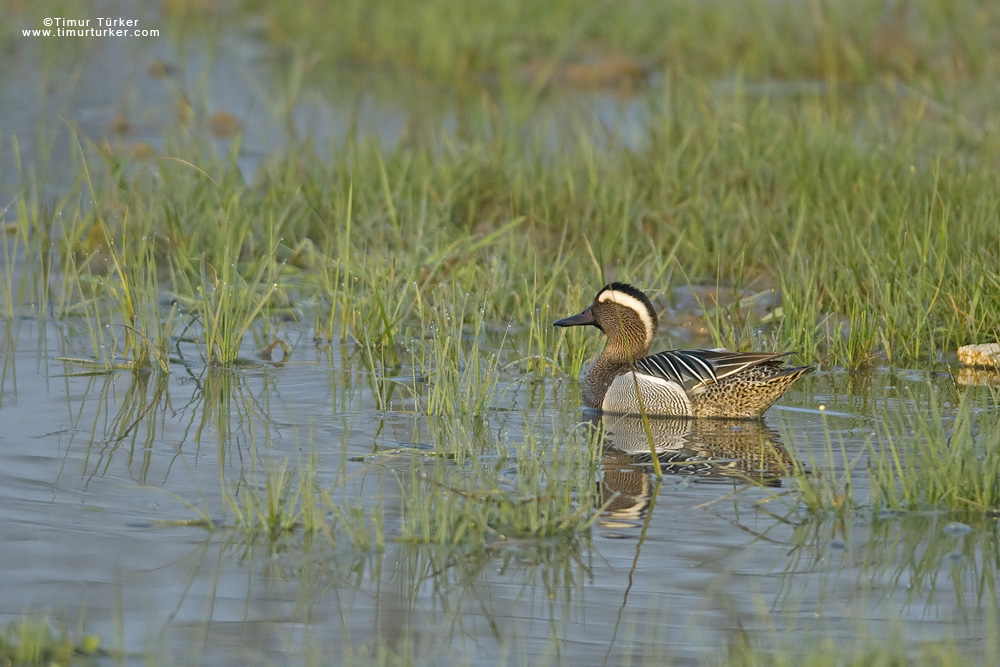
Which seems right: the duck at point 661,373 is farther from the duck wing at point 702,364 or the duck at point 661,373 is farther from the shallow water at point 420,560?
the shallow water at point 420,560

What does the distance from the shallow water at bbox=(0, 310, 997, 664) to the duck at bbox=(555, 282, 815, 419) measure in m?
0.34

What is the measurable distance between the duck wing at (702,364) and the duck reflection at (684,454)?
22 centimetres

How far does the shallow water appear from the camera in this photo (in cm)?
395

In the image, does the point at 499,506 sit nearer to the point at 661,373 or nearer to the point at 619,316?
the point at 661,373

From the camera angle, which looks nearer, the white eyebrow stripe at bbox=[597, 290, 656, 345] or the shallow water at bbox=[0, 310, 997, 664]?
the shallow water at bbox=[0, 310, 997, 664]

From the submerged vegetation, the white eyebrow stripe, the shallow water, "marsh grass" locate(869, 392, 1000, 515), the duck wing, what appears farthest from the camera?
the white eyebrow stripe

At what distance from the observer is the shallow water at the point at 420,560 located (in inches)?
156

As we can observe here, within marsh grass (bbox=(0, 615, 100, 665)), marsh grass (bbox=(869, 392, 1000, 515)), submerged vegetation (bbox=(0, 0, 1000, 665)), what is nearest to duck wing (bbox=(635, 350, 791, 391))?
submerged vegetation (bbox=(0, 0, 1000, 665))

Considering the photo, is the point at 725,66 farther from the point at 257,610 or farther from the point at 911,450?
the point at 257,610

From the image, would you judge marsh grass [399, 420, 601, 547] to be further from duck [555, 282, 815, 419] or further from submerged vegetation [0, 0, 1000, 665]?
duck [555, 282, 815, 419]

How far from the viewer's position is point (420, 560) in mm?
4469

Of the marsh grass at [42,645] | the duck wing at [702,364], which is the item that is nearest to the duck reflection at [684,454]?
the duck wing at [702,364]

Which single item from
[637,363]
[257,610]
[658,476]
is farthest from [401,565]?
[637,363]

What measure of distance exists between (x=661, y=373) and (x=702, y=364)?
25 cm
